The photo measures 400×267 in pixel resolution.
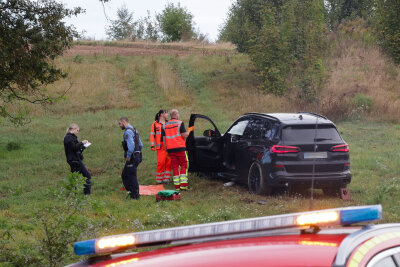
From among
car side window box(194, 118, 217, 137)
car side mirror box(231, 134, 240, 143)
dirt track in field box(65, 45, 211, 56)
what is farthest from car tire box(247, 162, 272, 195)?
dirt track in field box(65, 45, 211, 56)

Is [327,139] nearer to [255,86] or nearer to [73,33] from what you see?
[73,33]

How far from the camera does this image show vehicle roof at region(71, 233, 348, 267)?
6.35ft

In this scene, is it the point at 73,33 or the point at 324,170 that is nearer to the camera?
the point at 324,170

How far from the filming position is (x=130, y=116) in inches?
1075

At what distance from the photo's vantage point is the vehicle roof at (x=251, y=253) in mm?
1935

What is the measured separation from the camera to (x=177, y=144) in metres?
12.0

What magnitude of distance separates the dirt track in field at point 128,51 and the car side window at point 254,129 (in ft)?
98.9

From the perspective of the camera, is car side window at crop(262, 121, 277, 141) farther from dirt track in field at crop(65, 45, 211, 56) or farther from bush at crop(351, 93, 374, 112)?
dirt track in field at crop(65, 45, 211, 56)

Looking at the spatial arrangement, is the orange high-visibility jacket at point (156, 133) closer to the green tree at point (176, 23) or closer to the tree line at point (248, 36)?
the tree line at point (248, 36)

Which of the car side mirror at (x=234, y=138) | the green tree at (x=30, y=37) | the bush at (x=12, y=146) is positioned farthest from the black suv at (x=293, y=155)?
the bush at (x=12, y=146)

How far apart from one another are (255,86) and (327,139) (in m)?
22.4

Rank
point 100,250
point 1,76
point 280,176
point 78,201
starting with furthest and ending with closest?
point 1,76 < point 280,176 < point 78,201 < point 100,250

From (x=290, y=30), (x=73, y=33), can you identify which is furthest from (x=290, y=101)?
(x=73, y=33)

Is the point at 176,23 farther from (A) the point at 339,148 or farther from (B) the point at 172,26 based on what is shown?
(A) the point at 339,148
